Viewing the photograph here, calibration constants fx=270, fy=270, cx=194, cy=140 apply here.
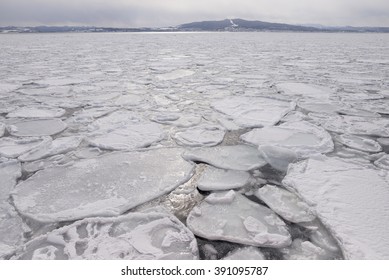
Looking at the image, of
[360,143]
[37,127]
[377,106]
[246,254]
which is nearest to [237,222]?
[246,254]

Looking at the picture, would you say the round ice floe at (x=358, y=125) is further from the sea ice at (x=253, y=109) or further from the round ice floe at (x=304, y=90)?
the round ice floe at (x=304, y=90)

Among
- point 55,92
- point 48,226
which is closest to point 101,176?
point 48,226

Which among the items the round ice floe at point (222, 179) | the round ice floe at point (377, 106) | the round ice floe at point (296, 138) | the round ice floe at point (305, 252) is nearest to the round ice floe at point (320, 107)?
the round ice floe at point (377, 106)

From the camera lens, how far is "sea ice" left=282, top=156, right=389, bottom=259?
1039 mm

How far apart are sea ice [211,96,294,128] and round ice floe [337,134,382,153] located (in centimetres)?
57

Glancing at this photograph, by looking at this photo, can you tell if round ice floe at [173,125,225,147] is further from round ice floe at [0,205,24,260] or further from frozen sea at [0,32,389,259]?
round ice floe at [0,205,24,260]

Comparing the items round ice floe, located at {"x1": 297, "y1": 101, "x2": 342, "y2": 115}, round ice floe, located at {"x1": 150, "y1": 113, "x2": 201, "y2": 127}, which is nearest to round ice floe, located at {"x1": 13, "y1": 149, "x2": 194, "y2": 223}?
round ice floe, located at {"x1": 150, "y1": 113, "x2": 201, "y2": 127}

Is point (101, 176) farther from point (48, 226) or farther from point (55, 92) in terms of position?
point (55, 92)

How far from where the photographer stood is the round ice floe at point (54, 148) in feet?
5.80

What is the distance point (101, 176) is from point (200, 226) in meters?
0.69

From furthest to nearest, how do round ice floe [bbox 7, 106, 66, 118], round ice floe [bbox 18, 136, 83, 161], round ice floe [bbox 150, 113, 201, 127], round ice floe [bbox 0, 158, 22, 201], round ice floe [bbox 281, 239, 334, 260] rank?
round ice floe [bbox 7, 106, 66, 118], round ice floe [bbox 150, 113, 201, 127], round ice floe [bbox 18, 136, 83, 161], round ice floe [bbox 0, 158, 22, 201], round ice floe [bbox 281, 239, 334, 260]

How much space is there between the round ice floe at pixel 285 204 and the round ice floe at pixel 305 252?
0.14 metres

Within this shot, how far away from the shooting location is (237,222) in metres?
1.18

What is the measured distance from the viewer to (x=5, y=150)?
184cm
